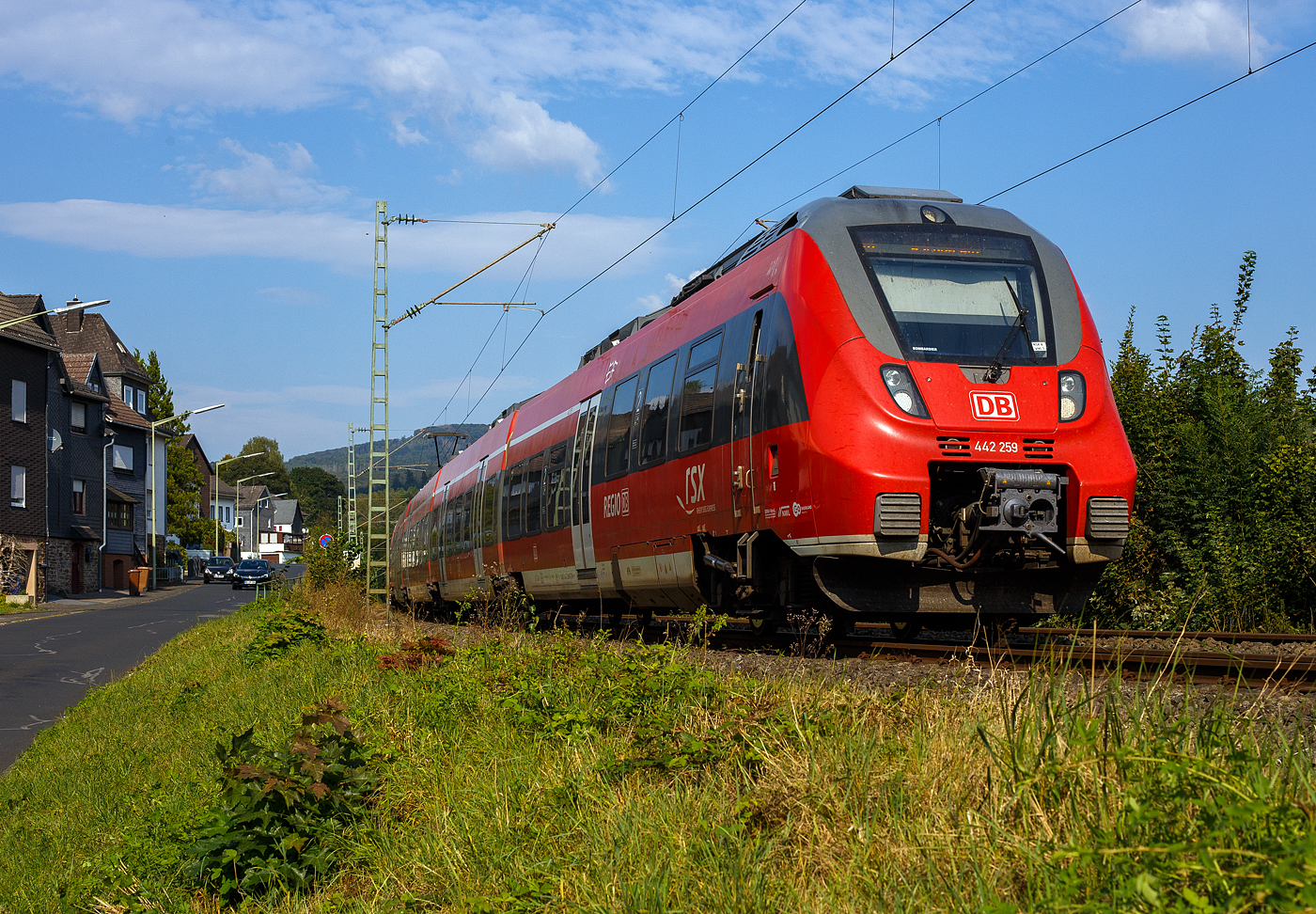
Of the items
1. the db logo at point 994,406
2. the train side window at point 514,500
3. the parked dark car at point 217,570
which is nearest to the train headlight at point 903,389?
the db logo at point 994,406

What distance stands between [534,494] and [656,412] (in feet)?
17.7

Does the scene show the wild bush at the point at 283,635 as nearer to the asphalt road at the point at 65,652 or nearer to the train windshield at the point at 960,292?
the asphalt road at the point at 65,652

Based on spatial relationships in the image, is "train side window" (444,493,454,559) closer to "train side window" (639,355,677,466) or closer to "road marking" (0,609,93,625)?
"road marking" (0,609,93,625)

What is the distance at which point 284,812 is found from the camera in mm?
5707

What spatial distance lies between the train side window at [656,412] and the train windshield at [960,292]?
10.6 ft

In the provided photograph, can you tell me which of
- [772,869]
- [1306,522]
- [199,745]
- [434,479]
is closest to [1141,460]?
[1306,522]

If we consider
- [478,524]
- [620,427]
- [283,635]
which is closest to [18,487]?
[478,524]

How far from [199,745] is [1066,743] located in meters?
7.89

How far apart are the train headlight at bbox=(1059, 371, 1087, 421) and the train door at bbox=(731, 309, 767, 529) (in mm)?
2252

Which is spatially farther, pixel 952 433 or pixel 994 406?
pixel 994 406

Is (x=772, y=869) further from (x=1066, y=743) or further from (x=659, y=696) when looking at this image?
(x=659, y=696)

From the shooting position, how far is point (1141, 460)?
13.5m

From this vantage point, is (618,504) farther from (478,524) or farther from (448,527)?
(448,527)

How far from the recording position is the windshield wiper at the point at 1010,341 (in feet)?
26.7
